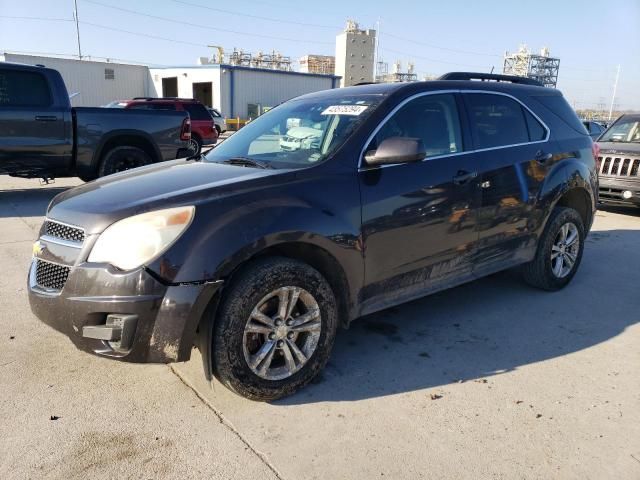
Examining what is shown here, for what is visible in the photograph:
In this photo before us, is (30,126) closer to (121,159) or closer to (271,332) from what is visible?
(121,159)

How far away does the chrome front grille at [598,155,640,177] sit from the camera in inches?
348

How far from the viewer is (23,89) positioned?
8.33 metres

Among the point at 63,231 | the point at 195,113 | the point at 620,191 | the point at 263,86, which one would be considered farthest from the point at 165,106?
the point at 263,86

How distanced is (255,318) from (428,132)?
6.16ft

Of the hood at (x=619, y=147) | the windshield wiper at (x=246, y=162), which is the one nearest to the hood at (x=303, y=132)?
the windshield wiper at (x=246, y=162)

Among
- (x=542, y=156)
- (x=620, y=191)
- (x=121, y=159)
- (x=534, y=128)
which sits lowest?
(x=620, y=191)

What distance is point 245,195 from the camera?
283 cm

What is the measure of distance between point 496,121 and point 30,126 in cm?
725

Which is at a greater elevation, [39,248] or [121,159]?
[39,248]

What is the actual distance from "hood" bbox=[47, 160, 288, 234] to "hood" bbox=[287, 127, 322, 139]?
56cm

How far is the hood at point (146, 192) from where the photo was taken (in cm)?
274

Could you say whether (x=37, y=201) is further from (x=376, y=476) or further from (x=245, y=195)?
(x=376, y=476)

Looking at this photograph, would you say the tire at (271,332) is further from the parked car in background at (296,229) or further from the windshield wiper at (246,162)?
the windshield wiper at (246,162)

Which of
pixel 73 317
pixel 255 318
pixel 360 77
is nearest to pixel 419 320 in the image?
pixel 255 318
